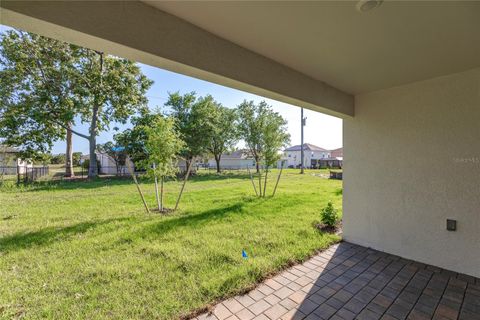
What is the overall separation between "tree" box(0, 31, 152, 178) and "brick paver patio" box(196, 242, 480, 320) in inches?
560

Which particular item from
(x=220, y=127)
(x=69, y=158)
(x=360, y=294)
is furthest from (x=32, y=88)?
(x=360, y=294)

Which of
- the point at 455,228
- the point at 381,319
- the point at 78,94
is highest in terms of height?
the point at 78,94

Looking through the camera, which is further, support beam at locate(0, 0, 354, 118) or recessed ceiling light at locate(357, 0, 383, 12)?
recessed ceiling light at locate(357, 0, 383, 12)

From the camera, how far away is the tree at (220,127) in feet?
54.8

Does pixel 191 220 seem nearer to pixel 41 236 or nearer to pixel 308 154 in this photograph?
pixel 41 236

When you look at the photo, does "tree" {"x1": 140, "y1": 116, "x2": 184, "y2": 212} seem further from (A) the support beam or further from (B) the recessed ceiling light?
(B) the recessed ceiling light

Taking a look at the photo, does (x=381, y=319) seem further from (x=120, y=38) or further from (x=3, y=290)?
(x=3, y=290)

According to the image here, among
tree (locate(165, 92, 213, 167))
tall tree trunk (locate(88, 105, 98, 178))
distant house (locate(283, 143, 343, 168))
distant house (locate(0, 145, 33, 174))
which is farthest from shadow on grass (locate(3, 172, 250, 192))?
distant house (locate(283, 143, 343, 168))

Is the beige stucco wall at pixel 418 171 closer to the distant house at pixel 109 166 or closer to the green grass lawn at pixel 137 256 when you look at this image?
the green grass lawn at pixel 137 256

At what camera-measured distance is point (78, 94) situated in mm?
12570

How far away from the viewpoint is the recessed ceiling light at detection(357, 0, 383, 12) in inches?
56.8

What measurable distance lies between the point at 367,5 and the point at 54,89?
51.1ft

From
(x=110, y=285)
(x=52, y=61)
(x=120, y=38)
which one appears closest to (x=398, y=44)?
(x=120, y=38)

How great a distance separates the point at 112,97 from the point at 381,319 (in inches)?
611
